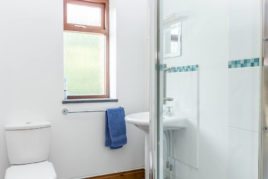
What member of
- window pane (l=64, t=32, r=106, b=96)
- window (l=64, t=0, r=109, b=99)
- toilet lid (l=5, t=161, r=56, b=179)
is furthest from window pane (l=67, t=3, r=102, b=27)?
toilet lid (l=5, t=161, r=56, b=179)

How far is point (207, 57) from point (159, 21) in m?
0.50

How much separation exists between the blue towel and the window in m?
0.25

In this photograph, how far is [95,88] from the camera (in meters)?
2.70

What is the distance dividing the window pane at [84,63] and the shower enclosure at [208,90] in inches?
38.9

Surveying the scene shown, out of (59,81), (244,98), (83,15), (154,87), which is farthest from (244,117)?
(83,15)

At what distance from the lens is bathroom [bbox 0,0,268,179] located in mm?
1433

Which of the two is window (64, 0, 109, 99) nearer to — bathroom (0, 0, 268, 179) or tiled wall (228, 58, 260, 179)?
bathroom (0, 0, 268, 179)

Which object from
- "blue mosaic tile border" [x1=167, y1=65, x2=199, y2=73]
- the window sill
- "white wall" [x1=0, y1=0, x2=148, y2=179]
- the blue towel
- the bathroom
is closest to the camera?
the bathroom

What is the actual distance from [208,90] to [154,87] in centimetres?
51

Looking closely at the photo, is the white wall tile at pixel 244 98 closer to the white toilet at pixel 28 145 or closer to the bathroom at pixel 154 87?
the bathroom at pixel 154 87

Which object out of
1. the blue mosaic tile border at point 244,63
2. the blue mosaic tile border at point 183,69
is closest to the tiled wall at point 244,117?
the blue mosaic tile border at point 244,63

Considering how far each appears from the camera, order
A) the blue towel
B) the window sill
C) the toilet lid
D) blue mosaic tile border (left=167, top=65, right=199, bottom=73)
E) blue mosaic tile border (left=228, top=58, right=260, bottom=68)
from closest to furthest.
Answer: blue mosaic tile border (left=228, top=58, right=260, bottom=68) < the toilet lid < blue mosaic tile border (left=167, top=65, right=199, bottom=73) < the window sill < the blue towel

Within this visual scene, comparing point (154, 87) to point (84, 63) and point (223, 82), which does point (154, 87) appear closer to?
point (223, 82)

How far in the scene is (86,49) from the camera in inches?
104
